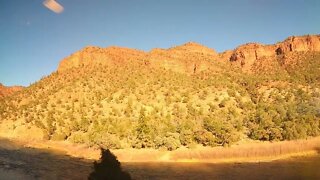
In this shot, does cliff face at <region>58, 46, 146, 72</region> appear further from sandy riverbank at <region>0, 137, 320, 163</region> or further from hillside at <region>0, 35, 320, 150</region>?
sandy riverbank at <region>0, 137, 320, 163</region>

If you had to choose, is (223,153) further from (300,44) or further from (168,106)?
(300,44)

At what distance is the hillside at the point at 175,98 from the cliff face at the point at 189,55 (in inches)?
9.8

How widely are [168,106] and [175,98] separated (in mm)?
3345

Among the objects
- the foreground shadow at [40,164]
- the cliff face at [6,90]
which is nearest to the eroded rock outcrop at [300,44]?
the foreground shadow at [40,164]

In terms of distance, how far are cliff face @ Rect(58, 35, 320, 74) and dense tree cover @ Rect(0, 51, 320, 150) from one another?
288cm

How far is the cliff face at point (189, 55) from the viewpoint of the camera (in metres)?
98.1

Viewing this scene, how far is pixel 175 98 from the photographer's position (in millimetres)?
81188

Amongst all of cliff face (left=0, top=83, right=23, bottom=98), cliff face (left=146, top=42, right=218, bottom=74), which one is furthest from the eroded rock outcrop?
cliff face (left=0, top=83, right=23, bottom=98)

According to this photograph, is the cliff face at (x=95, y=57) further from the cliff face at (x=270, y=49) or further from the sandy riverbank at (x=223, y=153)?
the sandy riverbank at (x=223, y=153)

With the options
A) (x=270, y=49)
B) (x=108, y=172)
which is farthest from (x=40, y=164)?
(x=270, y=49)

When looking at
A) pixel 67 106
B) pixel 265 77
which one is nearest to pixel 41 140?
pixel 67 106

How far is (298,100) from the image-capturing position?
74.1 meters

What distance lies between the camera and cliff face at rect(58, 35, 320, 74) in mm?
98125

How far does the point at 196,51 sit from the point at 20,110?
50.4 metres
